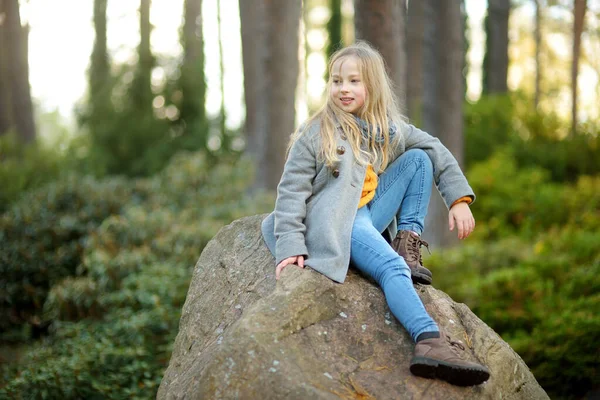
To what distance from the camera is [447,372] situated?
2.75 metres

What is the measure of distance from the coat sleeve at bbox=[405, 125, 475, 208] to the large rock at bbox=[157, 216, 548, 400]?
1.75ft

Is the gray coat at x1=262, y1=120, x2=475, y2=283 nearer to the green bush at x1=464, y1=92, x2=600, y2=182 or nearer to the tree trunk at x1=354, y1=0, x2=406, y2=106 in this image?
the tree trunk at x1=354, y1=0, x2=406, y2=106

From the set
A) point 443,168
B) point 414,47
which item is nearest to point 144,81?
point 414,47

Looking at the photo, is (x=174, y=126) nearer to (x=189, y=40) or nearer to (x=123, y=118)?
(x=123, y=118)

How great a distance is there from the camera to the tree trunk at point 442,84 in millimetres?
9086

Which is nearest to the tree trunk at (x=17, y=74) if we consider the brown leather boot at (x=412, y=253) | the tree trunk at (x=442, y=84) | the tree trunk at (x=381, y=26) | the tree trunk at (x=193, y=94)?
the tree trunk at (x=193, y=94)

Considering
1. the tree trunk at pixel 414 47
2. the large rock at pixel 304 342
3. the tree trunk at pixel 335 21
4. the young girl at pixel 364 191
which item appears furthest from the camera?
the tree trunk at pixel 335 21

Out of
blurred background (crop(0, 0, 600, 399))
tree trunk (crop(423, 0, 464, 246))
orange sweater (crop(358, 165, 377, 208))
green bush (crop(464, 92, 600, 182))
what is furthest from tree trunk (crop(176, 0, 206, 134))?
orange sweater (crop(358, 165, 377, 208))

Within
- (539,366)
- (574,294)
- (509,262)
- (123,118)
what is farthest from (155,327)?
(123,118)

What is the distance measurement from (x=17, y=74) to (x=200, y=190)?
7.36 m

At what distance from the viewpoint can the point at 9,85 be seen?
45.2 feet

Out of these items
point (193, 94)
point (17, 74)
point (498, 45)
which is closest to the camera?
point (193, 94)

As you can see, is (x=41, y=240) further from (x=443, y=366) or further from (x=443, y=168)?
(x=443, y=366)

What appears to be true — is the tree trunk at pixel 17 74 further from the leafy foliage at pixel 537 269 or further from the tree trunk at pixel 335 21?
the leafy foliage at pixel 537 269
